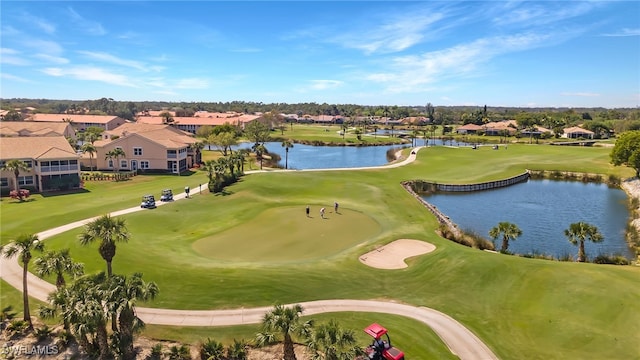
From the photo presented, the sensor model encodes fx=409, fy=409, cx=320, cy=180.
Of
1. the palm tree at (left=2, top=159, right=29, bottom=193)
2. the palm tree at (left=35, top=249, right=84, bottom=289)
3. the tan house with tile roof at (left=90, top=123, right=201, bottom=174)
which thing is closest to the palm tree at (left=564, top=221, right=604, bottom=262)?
the palm tree at (left=35, top=249, right=84, bottom=289)

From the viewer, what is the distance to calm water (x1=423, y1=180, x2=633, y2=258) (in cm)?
4278

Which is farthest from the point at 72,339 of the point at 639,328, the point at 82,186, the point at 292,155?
the point at 292,155

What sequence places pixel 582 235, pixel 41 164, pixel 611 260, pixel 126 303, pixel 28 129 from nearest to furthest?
pixel 126 303 → pixel 611 260 → pixel 582 235 → pixel 41 164 → pixel 28 129

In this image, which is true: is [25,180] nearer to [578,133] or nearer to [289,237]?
[289,237]

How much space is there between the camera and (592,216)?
54.9m

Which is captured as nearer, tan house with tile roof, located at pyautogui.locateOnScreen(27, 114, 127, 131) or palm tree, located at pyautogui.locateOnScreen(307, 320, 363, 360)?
palm tree, located at pyautogui.locateOnScreen(307, 320, 363, 360)

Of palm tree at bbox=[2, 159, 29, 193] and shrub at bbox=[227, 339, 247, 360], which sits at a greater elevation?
palm tree at bbox=[2, 159, 29, 193]

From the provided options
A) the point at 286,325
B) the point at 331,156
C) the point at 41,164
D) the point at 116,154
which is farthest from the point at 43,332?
the point at 331,156

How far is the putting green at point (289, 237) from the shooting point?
1319 inches

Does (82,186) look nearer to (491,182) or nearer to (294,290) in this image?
(294,290)

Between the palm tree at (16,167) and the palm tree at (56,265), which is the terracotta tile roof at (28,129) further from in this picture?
the palm tree at (56,265)

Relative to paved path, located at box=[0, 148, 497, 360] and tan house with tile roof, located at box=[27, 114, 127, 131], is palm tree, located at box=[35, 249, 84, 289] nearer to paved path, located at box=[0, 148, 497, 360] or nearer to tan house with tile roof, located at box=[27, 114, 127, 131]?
paved path, located at box=[0, 148, 497, 360]

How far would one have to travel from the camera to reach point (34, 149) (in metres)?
60.0

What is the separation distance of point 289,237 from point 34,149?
150ft
